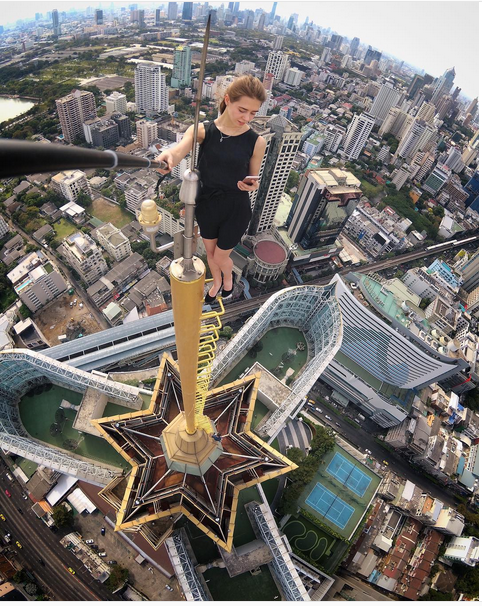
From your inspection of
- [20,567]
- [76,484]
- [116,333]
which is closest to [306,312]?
[116,333]

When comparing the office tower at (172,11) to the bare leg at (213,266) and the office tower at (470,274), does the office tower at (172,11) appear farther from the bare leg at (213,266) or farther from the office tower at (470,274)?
the bare leg at (213,266)

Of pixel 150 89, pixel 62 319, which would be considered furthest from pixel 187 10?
pixel 62 319

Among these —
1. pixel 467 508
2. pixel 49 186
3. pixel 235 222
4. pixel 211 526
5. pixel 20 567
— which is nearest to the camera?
pixel 235 222

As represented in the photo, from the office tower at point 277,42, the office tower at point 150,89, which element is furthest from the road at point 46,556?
the office tower at point 277,42

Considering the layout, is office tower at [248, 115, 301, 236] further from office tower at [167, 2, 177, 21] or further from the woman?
office tower at [167, 2, 177, 21]

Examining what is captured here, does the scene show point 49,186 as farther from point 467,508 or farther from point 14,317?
point 467,508

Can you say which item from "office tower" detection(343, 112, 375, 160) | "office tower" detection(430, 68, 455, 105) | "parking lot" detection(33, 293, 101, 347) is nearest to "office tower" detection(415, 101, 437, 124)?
"office tower" detection(430, 68, 455, 105)
